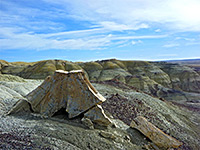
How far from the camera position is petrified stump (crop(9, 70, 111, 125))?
36.4ft

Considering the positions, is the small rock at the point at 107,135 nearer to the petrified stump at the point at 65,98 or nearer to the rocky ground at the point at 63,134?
the rocky ground at the point at 63,134

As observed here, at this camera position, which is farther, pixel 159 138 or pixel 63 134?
pixel 159 138

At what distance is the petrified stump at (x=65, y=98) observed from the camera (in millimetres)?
11109

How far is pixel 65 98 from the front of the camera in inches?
457

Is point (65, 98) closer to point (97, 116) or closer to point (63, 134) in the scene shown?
point (97, 116)

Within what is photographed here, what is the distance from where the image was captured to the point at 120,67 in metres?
87.6

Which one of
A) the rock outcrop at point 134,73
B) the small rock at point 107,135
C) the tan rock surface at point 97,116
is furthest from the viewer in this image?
the rock outcrop at point 134,73

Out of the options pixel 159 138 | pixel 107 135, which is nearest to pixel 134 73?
pixel 159 138

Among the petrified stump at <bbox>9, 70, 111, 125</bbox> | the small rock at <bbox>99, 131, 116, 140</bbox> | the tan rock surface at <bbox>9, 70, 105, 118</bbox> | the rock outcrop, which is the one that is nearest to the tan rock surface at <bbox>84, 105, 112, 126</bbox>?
the petrified stump at <bbox>9, 70, 111, 125</bbox>

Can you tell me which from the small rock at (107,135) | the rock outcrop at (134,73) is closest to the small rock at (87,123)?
the small rock at (107,135)

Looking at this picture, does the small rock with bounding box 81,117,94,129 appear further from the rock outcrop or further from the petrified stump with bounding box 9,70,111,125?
the rock outcrop

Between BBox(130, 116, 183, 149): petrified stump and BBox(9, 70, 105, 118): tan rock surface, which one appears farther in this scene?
BBox(130, 116, 183, 149): petrified stump

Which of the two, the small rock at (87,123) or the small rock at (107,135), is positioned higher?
the small rock at (87,123)

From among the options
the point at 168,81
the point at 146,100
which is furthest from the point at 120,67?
the point at 146,100
